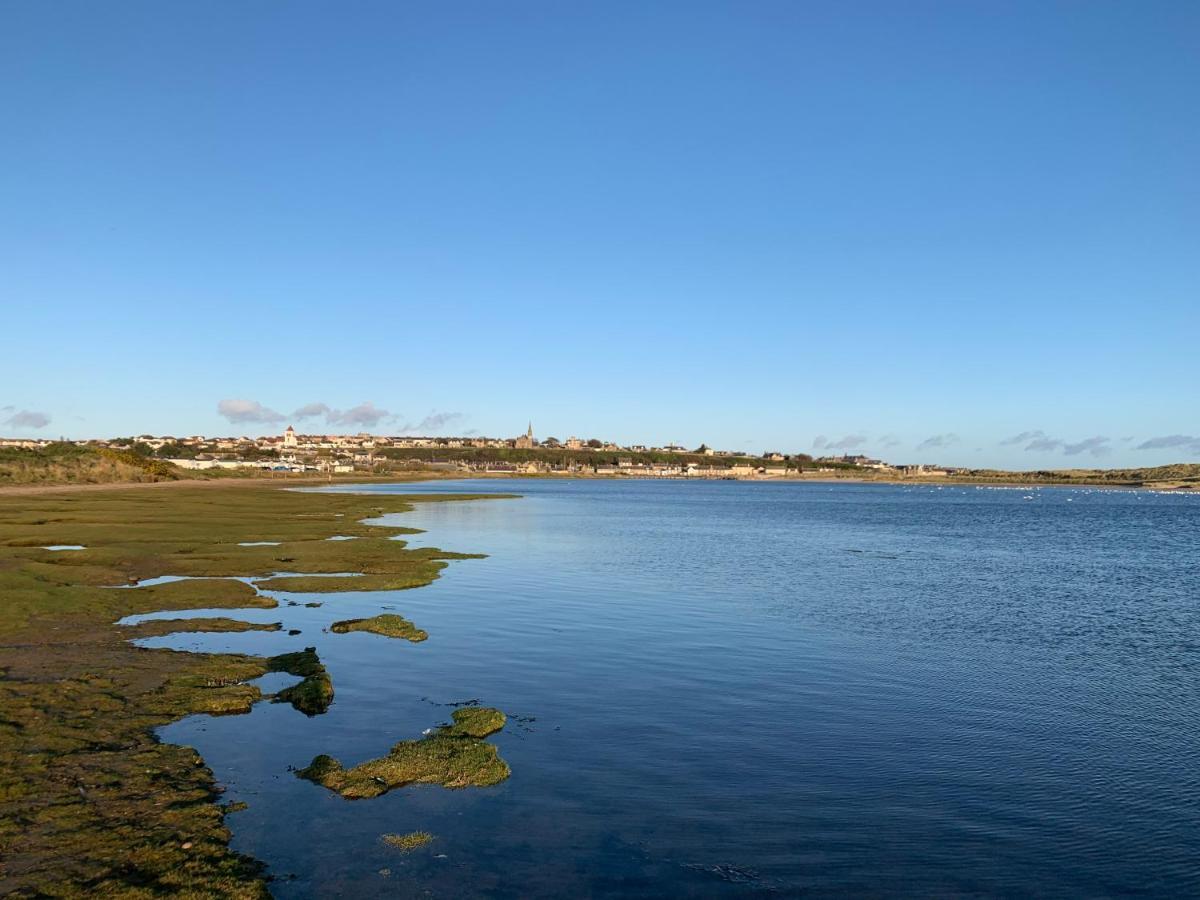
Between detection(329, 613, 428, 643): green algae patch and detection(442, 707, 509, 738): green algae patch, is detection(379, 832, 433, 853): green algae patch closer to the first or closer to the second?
detection(442, 707, 509, 738): green algae patch

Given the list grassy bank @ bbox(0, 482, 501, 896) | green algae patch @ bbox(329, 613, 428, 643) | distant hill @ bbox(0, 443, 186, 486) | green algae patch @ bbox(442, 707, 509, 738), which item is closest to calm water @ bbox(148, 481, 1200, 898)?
green algae patch @ bbox(442, 707, 509, 738)

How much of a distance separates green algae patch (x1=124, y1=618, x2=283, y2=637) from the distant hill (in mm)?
95225

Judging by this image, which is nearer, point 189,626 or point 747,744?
point 747,744

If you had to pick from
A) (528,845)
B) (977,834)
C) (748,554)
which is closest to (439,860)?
(528,845)

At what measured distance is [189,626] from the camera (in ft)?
86.1

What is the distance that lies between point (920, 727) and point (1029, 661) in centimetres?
990

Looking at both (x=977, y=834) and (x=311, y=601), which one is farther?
(x=311, y=601)

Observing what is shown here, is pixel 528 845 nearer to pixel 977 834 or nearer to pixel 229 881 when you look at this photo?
pixel 229 881

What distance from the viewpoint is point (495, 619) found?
3084cm

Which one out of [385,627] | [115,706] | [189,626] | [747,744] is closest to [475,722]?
[747,744]

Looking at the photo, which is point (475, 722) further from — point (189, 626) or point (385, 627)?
Result: point (189, 626)

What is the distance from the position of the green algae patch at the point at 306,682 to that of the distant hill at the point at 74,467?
335ft

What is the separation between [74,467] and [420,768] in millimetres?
129744

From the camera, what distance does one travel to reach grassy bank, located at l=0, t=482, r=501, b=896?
35.3 feet
